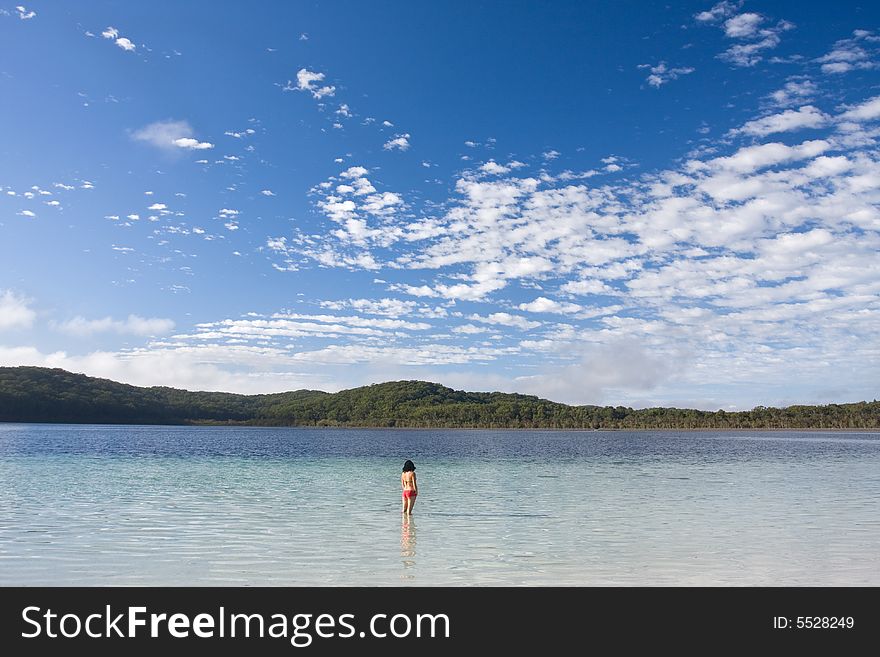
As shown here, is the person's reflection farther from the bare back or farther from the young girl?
the bare back

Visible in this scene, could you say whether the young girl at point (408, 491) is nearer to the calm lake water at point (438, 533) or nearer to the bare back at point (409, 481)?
the bare back at point (409, 481)

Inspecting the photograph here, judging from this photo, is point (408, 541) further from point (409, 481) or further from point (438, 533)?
point (409, 481)

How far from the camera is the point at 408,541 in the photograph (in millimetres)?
19328

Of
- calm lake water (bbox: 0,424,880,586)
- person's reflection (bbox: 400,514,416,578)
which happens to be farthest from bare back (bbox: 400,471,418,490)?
calm lake water (bbox: 0,424,880,586)

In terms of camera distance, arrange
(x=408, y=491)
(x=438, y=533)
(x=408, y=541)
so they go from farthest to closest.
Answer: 1. (x=408, y=491)
2. (x=438, y=533)
3. (x=408, y=541)

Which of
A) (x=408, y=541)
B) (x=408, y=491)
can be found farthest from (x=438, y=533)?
(x=408, y=491)

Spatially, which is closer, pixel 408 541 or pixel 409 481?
pixel 408 541

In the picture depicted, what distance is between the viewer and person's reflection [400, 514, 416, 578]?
54.1 feet

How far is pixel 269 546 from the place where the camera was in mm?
18438

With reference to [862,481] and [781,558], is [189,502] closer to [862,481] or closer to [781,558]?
[781,558]

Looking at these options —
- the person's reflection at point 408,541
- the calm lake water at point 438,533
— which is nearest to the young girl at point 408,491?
the person's reflection at point 408,541

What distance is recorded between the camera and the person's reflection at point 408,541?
54.1ft

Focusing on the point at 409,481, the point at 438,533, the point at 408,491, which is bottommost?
the point at 438,533
